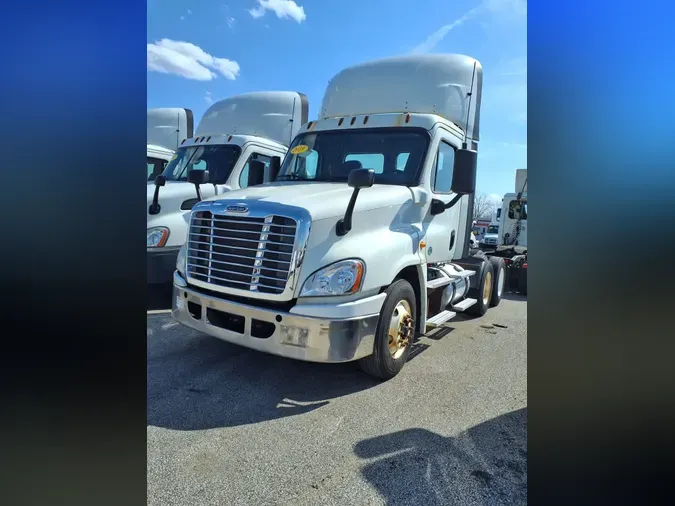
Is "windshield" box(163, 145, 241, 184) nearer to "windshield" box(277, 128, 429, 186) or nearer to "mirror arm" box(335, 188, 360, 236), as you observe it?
"windshield" box(277, 128, 429, 186)

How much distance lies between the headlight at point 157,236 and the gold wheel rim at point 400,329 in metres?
3.96

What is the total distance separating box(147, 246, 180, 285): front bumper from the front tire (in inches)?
144

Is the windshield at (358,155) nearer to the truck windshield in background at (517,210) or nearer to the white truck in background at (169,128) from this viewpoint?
the white truck in background at (169,128)

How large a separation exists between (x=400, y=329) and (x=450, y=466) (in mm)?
1608

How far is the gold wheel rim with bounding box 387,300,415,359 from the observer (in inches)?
163

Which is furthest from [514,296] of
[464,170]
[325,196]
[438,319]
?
[325,196]

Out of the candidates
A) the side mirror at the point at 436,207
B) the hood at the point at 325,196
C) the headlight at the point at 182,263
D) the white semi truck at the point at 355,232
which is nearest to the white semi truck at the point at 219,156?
the headlight at the point at 182,263

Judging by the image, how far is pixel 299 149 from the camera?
554cm

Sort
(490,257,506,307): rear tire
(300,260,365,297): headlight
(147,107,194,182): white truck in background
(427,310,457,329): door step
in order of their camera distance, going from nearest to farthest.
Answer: (300,260,365,297): headlight
(427,310,457,329): door step
(490,257,506,307): rear tire
(147,107,194,182): white truck in background

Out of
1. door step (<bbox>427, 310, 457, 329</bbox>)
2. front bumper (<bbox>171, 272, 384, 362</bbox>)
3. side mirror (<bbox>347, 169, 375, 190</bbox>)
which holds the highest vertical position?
side mirror (<bbox>347, 169, 375, 190</bbox>)

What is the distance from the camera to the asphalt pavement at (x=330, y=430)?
2516 mm

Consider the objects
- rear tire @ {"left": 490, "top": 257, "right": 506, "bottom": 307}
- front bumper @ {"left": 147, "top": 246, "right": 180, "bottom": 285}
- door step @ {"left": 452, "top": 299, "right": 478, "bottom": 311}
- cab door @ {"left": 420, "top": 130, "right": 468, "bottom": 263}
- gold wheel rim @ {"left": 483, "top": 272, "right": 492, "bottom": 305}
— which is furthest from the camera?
rear tire @ {"left": 490, "top": 257, "right": 506, "bottom": 307}

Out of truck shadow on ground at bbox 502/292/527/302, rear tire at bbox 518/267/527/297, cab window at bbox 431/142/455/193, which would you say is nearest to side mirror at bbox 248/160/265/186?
cab window at bbox 431/142/455/193
